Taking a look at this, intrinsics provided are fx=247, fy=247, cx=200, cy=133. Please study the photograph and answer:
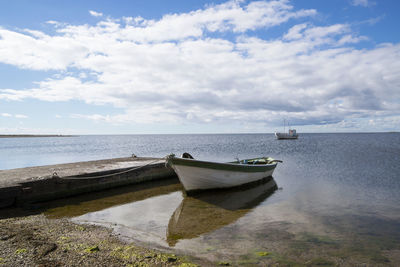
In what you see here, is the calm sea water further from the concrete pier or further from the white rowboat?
the concrete pier

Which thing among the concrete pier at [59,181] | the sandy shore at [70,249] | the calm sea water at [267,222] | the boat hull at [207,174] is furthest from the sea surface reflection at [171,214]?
the concrete pier at [59,181]

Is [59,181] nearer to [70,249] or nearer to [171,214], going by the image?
[171,214]

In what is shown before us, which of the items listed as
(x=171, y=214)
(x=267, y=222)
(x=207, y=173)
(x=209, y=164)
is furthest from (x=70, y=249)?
(x=207, y=173)

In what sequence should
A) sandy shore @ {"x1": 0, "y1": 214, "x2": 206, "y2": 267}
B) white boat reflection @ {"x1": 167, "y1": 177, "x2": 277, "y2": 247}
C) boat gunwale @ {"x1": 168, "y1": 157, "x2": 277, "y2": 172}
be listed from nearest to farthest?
sandy shore @ {"x1": 0, "y1": 214, "x2": 206, "y2": 267} < white boat reflection @ {"x1": 167, "y1": 177, "x2": 277, "y2": 247} < boat gunwale @ {"x1": 168, "y1": 157, "x2": 277, "y2": 172}

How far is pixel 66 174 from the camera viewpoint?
36.3 ft

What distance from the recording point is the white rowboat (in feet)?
35.6

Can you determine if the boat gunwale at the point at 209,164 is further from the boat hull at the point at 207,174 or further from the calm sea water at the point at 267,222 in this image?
the calm sea water at the point at 267,222

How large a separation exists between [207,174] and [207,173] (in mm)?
60

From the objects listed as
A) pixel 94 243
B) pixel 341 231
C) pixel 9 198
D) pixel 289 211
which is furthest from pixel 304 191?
pixel 9 198

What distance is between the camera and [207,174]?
11375 millimetres

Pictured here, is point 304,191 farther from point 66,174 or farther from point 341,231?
point 66,174

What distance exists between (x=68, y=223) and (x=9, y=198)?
2928mm

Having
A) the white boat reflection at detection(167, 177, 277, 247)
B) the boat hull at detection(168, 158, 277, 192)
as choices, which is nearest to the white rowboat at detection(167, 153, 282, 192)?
the boat hull at detection(168, 158, 277, 192)

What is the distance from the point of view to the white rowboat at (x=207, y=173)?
35.6ft
